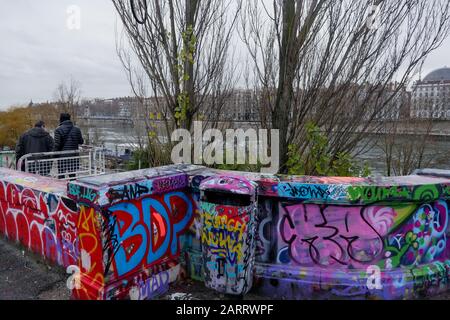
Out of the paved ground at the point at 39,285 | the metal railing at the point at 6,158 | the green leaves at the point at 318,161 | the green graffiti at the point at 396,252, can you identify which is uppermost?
the green leaves at the point at 318,161

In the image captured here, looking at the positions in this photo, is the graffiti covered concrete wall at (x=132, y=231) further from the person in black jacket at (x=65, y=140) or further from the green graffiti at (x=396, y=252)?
the person in black jacket at (x=65, y=140)

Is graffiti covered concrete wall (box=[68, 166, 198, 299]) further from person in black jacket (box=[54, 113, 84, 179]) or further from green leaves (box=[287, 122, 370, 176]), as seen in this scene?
person in black jacket (box=[54, 113, 84, 179])

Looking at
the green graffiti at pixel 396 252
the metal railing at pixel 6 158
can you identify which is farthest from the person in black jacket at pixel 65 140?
the green graffiti at pixel 396 252

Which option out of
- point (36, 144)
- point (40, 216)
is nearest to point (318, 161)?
point (40, 216)

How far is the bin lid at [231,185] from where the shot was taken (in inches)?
124

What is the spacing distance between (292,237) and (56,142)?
20.9 feet

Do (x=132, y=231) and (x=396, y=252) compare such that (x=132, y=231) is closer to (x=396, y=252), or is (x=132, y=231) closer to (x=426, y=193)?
(x=396, y=252)

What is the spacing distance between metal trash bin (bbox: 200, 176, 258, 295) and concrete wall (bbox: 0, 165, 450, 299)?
0.07 feet

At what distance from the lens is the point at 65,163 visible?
782cm

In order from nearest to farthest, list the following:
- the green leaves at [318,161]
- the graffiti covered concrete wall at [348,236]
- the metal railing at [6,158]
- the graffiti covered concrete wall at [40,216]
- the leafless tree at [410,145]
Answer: the graffiti covered concrete wall at [348,236] → the graffiti covered concrete wall at [40,216] → the green leaves at [318,161] → the metal railing at [6,158] → the leafless tree at [410,145]

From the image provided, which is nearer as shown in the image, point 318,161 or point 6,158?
point 318,161

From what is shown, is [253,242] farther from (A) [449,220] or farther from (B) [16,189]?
(B) [16,189]

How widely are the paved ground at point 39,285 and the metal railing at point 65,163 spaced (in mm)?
2464

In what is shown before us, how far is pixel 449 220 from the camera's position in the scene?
3666mm
